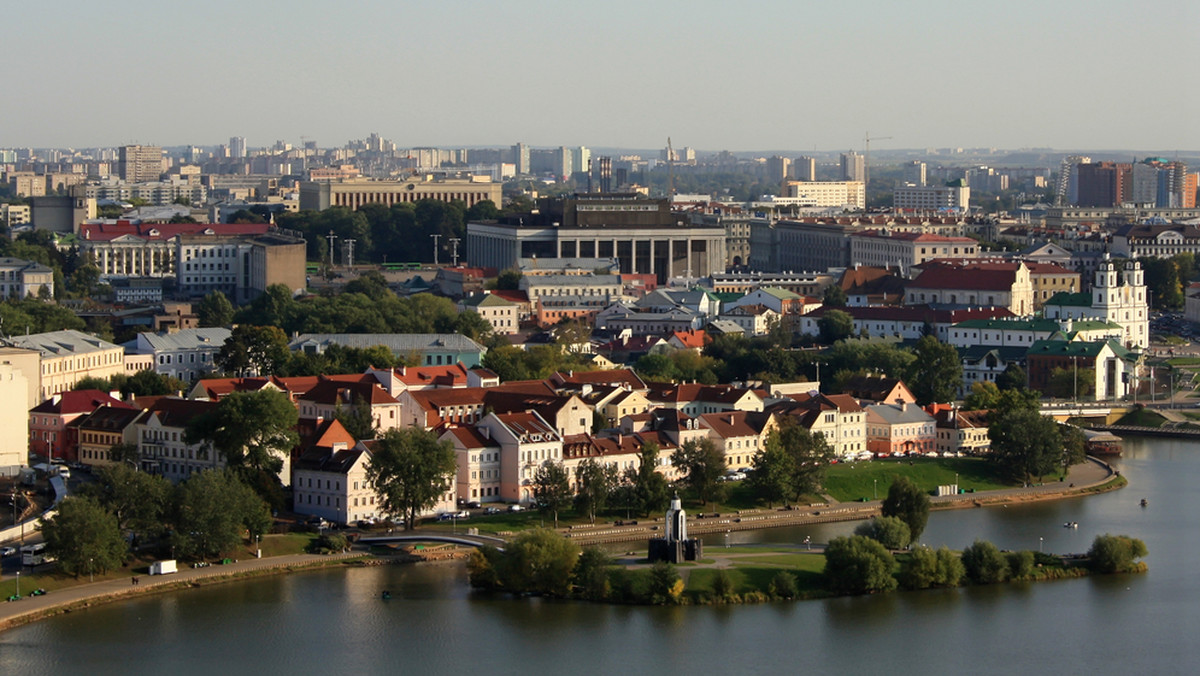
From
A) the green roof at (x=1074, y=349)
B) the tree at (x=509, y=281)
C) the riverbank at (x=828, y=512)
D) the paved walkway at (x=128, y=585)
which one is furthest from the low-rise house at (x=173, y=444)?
the tree at (x=509, y=281)

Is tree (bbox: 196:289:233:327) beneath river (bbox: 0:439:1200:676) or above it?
above

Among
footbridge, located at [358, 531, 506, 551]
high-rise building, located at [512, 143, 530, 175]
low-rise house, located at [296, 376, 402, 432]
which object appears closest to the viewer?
footbridge, located at [358, 531, 506, 551]

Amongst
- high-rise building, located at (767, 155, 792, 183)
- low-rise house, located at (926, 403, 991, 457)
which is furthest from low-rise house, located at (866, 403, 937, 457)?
high-rise building, located at (767, 155, 792, 183)

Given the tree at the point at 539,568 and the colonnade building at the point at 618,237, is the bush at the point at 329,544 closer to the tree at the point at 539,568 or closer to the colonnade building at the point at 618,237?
the tree at the point at 539,568

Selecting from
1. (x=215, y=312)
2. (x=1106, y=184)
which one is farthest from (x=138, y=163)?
(x=215, y=312)

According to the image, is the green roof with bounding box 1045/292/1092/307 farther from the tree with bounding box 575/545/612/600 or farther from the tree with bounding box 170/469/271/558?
the tree with bounding box 170/469/271/558

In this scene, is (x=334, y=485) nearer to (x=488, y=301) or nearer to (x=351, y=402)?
(x=351, y=402)
